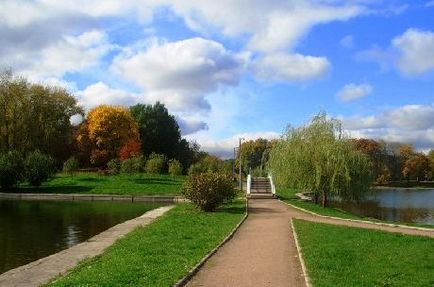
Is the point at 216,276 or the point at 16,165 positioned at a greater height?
the point at 16,165

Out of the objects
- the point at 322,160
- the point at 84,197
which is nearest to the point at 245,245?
the point at 322,160

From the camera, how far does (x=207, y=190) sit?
28.5 metres

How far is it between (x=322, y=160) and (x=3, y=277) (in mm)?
23787

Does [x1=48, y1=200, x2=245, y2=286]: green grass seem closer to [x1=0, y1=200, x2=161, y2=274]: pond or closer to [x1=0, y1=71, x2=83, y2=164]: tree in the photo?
[x1=0, y1=200, x2=161, y2=274]: pond

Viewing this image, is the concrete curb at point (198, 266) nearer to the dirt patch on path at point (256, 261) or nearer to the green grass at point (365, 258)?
the dirt patch on path at point (256, 261)

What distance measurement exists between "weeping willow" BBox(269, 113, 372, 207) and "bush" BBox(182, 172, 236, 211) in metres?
6.54

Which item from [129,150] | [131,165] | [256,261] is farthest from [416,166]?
[256,261]

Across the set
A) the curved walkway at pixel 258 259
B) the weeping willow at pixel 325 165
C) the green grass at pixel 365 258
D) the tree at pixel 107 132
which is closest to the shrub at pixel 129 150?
the tree at pixel 107 132

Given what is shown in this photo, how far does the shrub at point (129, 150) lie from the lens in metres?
69.9

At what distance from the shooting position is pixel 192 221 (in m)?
23.5

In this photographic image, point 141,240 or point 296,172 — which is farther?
point 296,172

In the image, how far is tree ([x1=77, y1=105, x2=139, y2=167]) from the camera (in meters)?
72.6

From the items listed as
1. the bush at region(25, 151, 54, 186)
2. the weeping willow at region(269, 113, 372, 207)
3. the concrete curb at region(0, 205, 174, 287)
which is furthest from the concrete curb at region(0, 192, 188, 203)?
the concrete curb at region(0, 205, 174, 287)

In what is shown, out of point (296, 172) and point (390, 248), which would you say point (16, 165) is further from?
point (390, 248)
